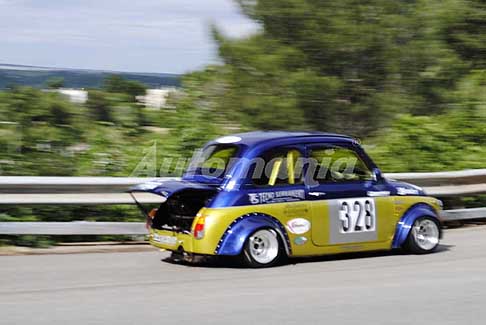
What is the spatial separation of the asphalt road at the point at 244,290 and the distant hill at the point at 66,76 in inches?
152

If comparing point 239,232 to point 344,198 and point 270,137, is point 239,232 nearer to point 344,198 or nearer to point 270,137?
point 270,137

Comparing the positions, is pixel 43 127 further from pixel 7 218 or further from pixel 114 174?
pixel 7 218

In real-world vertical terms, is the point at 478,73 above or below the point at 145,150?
above

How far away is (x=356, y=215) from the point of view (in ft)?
35.8

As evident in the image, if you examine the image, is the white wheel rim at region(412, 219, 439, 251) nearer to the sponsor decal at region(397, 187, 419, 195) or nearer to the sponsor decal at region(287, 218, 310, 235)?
the sponsor decal at region(397, 187, 419, 195)

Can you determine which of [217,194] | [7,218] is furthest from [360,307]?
[7,218]

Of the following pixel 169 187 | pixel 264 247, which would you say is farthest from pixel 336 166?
pixel 169 187

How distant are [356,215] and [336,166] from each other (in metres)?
0.67

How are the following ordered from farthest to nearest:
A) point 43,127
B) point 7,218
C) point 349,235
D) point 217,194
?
point 43,127
point 7,218
point 349,235
point 217,194

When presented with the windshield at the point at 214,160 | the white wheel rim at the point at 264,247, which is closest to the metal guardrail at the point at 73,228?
the windshield at the point at 214,160

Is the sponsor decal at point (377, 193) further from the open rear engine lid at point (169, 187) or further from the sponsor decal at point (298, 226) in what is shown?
the open rear engine lid at point (169, 187)

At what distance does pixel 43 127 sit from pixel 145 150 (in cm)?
164

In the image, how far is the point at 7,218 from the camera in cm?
1198

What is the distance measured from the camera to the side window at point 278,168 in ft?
34.4
